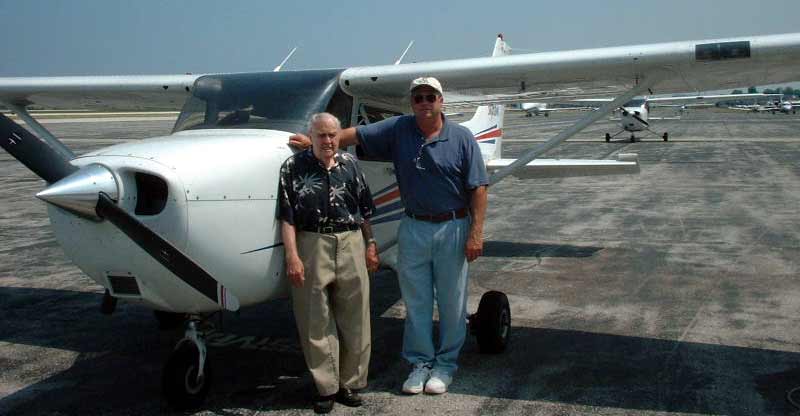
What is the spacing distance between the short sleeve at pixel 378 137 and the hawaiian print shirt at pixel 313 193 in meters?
0.41

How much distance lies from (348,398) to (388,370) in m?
0.63

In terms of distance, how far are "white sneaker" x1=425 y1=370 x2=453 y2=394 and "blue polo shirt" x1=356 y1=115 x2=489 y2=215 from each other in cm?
95

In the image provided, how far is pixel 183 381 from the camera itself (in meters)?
3.98

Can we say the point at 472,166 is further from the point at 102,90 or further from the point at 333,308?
the point at 102,90

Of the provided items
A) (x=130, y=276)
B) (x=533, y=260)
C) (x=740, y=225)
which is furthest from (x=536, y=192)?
(x=130, y=276)

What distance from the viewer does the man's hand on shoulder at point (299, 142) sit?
13.7 feet

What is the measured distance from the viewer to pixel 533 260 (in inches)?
312

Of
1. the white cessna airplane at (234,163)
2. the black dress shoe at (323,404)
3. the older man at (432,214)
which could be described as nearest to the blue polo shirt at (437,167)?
the older man at (432,214)

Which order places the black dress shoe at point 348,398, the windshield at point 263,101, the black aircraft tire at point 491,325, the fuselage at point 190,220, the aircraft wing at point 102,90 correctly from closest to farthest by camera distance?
the fuselage at point 190,220 < the black dress shoe at point 348,398 < the windshield at point 263,101 < the black aircraft tire at point 491,325 < the aircraft wing at point 102,90

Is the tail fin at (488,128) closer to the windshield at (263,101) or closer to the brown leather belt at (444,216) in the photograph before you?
the windshield at (263,101)

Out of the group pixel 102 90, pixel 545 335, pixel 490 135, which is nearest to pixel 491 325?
pixel 545 335

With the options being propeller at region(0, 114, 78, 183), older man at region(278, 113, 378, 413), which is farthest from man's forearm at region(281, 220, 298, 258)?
propeller at region(0, 114, 78, 183)

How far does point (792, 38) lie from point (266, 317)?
4256 mm

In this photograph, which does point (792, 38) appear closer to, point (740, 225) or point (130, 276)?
point (130, 276)
